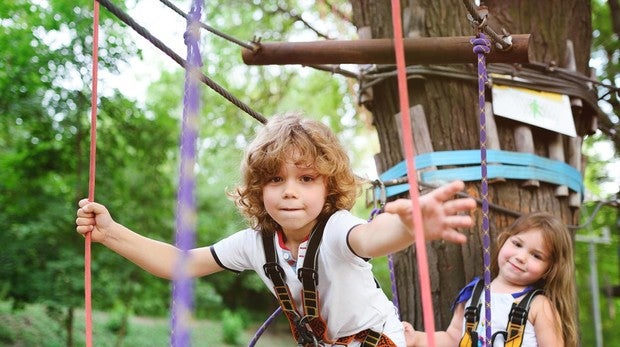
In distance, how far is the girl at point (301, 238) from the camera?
1.71 m

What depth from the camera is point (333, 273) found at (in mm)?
1750

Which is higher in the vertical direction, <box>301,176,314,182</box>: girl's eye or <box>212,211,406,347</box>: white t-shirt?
<box>301,176,314,182</box>: girl's eye

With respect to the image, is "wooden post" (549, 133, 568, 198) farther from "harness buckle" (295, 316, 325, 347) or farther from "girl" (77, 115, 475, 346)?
"harness buckle" (295, 316, 325, 347)

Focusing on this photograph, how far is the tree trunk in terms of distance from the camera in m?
2.50

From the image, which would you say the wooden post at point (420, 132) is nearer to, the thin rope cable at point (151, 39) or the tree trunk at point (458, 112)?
the tree trunk at point (458, 112)

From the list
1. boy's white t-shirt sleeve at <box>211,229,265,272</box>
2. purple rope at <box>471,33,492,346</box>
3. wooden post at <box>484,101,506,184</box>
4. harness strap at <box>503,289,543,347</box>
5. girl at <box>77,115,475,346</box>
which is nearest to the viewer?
purple rope at <box>471,33,492,346</box>

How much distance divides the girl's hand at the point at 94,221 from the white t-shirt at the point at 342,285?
40 cm

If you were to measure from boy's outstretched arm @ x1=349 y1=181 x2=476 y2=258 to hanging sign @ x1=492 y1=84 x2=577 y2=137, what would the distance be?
122 cm

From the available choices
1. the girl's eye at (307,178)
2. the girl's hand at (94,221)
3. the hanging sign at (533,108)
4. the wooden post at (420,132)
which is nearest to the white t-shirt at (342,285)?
the girl's eye at (307,178)

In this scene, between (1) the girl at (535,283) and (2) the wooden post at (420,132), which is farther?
(2) the wooden post at (420,132)

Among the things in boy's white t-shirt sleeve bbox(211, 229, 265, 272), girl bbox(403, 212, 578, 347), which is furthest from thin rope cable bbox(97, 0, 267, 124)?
girl bbox(403, 212, 578, 347)

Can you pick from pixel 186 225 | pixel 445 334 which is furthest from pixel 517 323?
pixel 186 225

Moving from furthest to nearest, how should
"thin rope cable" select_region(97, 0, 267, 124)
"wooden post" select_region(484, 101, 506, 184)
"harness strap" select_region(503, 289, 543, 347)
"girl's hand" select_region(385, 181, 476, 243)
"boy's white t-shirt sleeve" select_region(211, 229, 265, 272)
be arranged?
1. "wooden post" select_region(484, 101, 506, 184)
2. "harness strap" select_region(503, 289, 543, 347)
3. "boy's white t-shirt sleeve" select_region(211, 229, 265, 272)
4. "thin rope cable" select_region(97, 0, 267, 124)
5. "girl's hand" select_region(385, 181, 476, 243)

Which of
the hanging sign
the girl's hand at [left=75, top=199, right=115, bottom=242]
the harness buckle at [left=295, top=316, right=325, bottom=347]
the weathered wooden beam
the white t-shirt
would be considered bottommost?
the harness buckle at [left=295, top=316, right=325, bottom=347]
